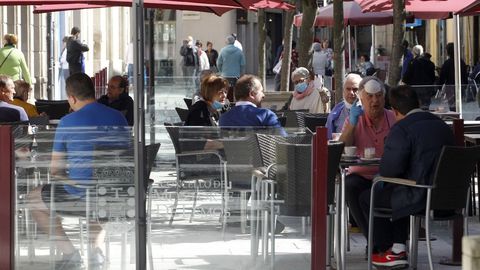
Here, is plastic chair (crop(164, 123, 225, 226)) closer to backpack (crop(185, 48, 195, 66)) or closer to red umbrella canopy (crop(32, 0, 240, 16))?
red umbrella canopy (crop(32, 0, 240, 16))

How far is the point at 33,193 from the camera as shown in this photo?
7816 millimetres

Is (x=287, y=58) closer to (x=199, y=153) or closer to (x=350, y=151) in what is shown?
(x=350, y=151)

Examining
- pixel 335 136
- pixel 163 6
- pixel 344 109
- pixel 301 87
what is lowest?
pixel 335 136

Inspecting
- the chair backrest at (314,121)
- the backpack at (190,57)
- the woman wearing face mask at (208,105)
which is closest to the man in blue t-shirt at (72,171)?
the woman wearing face mask at (208,105)

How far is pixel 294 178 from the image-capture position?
8.09m

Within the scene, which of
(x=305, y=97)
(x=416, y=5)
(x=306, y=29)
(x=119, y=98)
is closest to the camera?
(x=119, y=98)

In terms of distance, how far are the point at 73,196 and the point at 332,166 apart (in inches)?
69.5

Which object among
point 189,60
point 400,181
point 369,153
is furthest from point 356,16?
point 400,181

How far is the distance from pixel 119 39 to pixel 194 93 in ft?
111

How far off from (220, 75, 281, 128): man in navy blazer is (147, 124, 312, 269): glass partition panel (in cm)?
198

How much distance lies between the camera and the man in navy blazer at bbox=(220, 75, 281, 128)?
10281 millimetres

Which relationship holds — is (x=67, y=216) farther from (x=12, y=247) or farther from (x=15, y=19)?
(x=15, y=19)

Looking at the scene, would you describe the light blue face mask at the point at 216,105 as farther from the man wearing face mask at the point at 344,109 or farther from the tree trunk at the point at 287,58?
the tree trunk at the point at 287,58

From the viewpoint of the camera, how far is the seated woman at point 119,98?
44.3 ft
